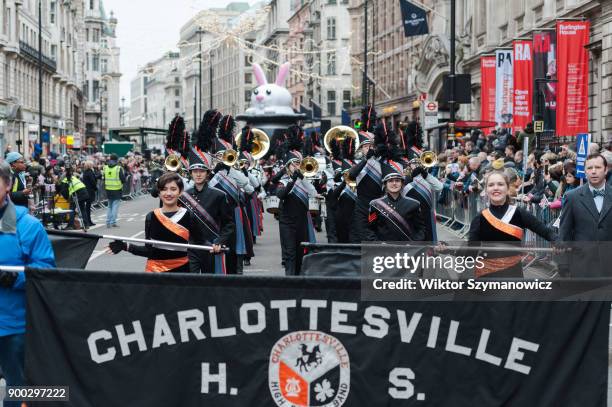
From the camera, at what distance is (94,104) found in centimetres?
12519

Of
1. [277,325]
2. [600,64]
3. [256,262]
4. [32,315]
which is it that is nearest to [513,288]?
[277,325]

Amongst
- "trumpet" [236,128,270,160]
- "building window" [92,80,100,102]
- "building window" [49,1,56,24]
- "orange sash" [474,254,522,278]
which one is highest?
"building window" [49,1,56,24]

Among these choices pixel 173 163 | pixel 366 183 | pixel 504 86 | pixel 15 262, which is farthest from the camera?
pixel 504 86

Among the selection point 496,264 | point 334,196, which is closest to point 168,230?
point 496,264

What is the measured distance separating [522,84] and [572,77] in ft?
8.94

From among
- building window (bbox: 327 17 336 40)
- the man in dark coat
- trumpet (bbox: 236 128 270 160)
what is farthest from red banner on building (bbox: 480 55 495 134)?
building window (bbox: 327 17 336 40)

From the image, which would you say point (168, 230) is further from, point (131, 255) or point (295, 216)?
point (131, 255)

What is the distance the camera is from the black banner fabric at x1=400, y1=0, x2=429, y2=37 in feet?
125

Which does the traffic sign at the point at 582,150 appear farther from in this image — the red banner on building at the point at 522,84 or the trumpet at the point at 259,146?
the red banner on building at the point at 522,84

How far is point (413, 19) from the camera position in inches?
1502

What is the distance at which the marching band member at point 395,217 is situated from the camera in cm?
962

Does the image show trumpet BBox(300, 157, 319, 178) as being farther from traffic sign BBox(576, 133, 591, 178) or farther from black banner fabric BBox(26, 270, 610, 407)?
black banner fabric BBox(26, 270, 610, 407)

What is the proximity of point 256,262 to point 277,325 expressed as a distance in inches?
461

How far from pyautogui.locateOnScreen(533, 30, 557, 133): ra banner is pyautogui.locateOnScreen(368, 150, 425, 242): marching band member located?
55.6 ft
